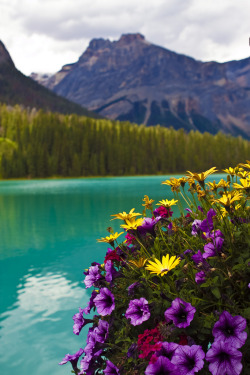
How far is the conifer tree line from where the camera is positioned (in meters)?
119

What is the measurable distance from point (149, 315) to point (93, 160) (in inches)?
4732

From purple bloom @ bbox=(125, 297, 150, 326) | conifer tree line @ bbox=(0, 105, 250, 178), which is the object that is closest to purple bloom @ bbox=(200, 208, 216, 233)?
purple bloom @ bbox=(125, 297, 150, 326)

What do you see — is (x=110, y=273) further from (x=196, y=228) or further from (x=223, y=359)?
(x=223, y=359)

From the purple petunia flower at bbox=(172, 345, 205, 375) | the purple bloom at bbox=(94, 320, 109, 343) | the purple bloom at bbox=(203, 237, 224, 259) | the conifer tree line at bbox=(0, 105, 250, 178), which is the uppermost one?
the conifer tree line at bbox=(0, 105, 250, 178)

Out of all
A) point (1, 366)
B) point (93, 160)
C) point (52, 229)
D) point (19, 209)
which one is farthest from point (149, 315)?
point (93, 160)

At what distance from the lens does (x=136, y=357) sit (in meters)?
2.60

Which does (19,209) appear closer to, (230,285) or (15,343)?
(15,343)

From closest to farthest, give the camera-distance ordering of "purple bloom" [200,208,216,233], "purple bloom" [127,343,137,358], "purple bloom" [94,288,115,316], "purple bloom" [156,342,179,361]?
"purple bloom" [156,342,179,361], "purple bloom" [127,343,137,358], "purple bloom" [94,288,115,316], "purple bloom" [200,208,216,233]

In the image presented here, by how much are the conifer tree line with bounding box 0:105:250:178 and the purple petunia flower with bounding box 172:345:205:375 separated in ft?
385

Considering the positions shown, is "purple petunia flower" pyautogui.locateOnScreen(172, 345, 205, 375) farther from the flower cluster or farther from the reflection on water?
the reflection on water

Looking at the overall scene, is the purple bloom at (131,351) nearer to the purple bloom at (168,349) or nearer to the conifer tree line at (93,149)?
the purple bloom at (168,349)

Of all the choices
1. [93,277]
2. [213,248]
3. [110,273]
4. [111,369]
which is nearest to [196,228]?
[213,248]

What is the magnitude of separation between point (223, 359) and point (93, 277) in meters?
1.39

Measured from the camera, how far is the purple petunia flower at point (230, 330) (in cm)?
233
